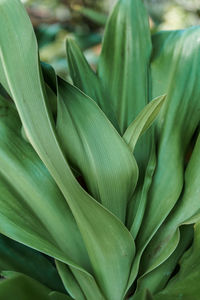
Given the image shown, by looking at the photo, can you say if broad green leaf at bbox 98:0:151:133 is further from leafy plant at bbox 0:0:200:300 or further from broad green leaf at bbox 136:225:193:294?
broad green leaf at bbox 136:225:193:294

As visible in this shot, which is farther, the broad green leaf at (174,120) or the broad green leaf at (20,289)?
the broad green leaf at (174,120)

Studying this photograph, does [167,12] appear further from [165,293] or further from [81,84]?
[165,293]

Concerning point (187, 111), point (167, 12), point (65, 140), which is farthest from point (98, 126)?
point (167, 12)

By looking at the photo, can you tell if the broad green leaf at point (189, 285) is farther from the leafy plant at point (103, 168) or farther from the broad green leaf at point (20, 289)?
the broad green leaf at point (20, 289)

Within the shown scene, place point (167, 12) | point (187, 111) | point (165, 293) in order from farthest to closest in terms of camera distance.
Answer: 1. point (167, 12)
2. point (187, 111)
3. point (165, 293)

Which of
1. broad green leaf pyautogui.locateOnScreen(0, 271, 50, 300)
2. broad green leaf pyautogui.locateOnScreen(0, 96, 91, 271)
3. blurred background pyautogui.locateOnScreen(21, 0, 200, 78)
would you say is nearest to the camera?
broad green leaf pyautogui.locateOnScreen(0, 271, 50, 300)

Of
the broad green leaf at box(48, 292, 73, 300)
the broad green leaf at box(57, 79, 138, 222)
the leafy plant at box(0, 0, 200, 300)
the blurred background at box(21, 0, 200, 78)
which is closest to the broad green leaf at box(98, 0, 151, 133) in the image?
the leafy plant at box(0, 0, 200, 300)

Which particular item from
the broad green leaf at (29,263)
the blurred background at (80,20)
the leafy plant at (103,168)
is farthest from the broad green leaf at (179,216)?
the blurred background at (80,20)

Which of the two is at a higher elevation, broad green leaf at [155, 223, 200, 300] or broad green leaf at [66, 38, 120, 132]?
broad green leaf at [66, 38, 120, 132]
